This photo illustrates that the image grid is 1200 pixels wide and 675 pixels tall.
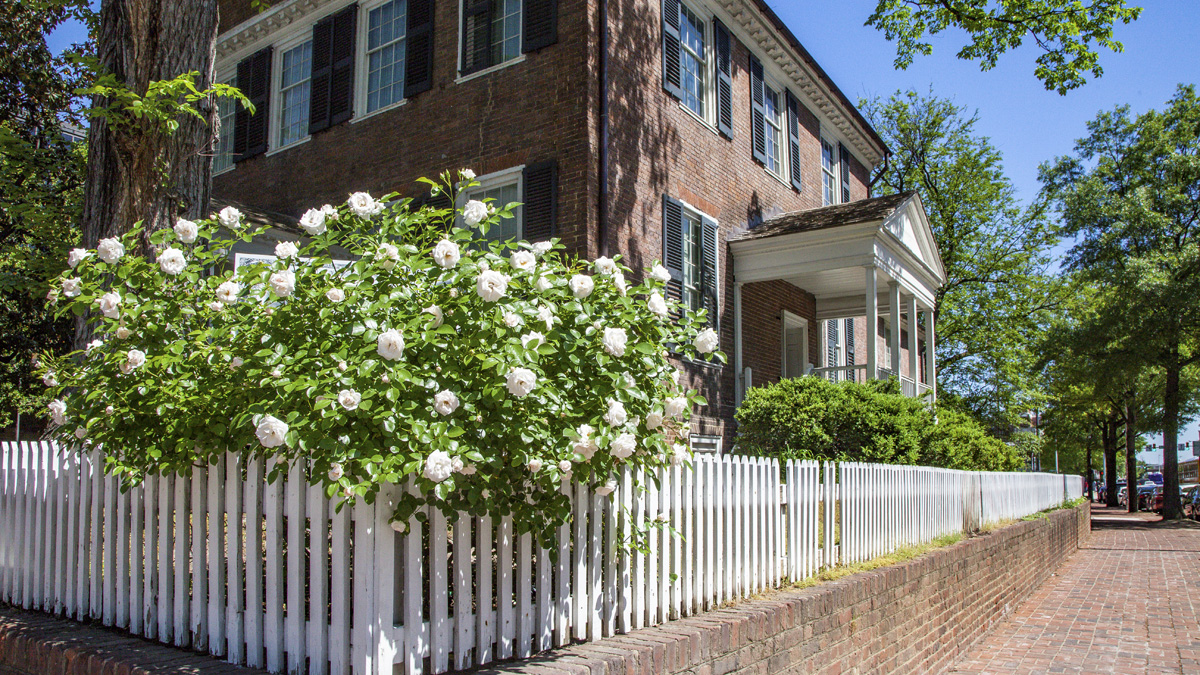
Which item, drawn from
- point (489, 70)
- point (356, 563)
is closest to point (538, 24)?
point (489, 70)

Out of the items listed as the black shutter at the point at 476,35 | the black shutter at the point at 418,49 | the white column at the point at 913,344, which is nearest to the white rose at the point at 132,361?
the black shutter at the point at 476,35

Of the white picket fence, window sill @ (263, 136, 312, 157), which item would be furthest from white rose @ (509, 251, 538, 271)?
window sill @ (263, 136, 312, 157)

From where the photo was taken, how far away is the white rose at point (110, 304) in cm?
379

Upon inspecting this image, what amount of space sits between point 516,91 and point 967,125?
2326cm

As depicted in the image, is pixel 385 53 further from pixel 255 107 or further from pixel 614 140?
pixel 614 140

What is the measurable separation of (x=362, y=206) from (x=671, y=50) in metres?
9.68

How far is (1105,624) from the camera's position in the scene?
33.9 feet

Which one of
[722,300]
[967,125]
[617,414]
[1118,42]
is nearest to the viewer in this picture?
[617,414]

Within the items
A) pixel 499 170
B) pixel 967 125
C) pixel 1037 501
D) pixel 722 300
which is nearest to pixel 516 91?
pixel 499 170

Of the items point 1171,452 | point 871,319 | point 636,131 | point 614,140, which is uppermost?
point 636,131

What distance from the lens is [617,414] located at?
376cm

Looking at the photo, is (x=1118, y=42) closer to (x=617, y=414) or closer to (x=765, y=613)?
(x=765, y=613)

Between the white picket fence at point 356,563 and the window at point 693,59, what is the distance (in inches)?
335

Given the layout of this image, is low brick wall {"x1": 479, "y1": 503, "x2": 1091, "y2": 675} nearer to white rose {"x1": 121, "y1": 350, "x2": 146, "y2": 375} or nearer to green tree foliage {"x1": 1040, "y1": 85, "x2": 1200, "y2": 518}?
white rose {"x1": 121, "y1": 350, "x2": 146, "y2": 375}
